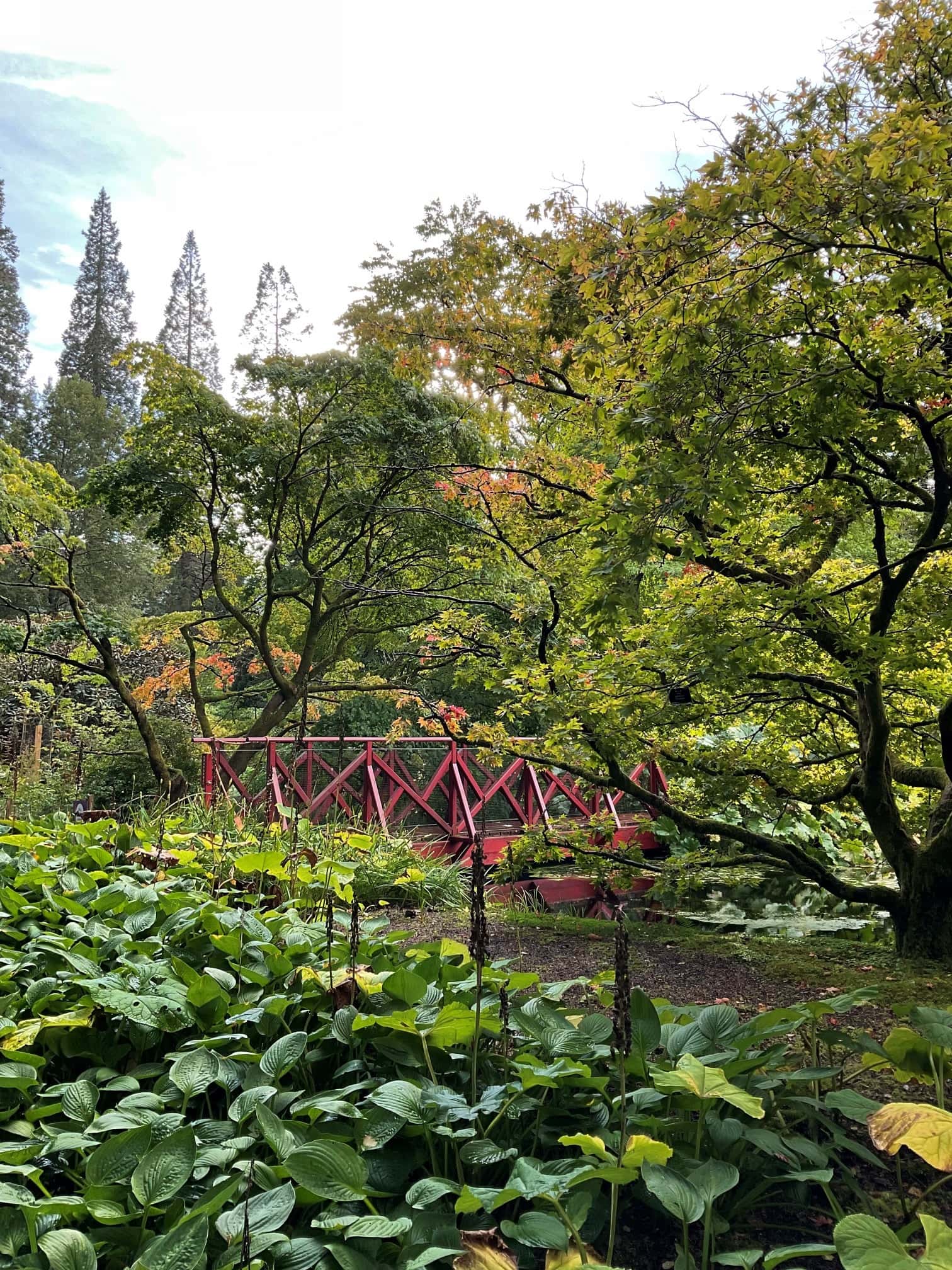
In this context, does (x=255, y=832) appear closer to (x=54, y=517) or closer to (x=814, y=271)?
(x=814, y=271)

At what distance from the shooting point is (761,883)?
586 centimetres

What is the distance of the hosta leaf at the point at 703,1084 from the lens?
1116 millimetres

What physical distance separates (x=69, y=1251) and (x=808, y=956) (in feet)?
11.0

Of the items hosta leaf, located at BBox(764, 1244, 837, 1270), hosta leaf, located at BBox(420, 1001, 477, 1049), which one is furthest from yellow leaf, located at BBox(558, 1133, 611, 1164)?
hosta leaf, located at BBox(420, 1001, 477, 1049)

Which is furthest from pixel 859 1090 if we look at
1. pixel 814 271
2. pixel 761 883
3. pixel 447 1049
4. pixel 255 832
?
pixel 761 883

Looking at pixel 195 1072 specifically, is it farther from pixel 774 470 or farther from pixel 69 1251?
pixel 774 470

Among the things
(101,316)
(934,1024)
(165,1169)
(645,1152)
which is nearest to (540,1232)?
(645,1152)

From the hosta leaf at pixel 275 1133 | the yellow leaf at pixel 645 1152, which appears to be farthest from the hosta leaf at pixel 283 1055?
the yellow leaf at pixel 645 1152

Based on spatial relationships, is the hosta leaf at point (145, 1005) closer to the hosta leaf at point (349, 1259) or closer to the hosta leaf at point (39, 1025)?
the hosta leaf at point (39, 1025)

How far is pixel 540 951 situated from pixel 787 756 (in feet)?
5.19

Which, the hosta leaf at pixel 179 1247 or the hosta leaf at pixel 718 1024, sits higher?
the hosta leaf at pixel 718 1024

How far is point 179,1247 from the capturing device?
977 millimetres

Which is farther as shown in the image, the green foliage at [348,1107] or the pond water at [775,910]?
the pond water at [775,910]

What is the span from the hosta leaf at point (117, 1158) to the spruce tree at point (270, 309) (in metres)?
22.9
